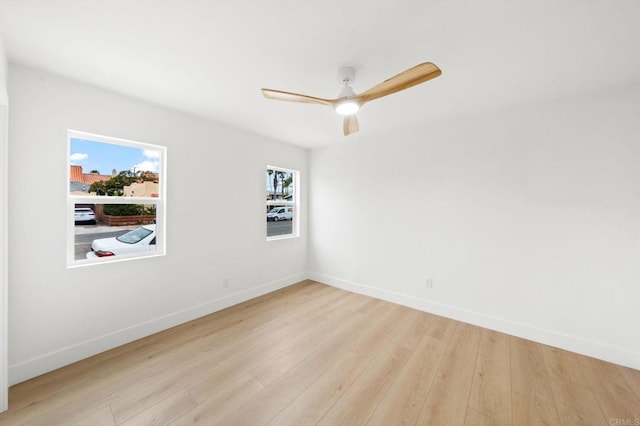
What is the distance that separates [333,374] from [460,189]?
2.55 meters

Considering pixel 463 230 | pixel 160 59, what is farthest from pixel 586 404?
pixel 160 59

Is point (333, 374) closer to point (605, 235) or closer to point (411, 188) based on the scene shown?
point (411, 188)

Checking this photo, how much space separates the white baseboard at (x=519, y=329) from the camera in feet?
7.39

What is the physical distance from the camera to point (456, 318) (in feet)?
10.1

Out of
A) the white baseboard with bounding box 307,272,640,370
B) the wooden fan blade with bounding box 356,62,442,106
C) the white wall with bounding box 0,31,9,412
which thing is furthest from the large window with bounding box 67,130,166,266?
the white baseboard with bounding box 307,272,640,370

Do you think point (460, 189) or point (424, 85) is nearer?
point (424, 85)

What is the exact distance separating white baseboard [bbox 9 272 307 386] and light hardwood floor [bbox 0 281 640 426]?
0.07 meters

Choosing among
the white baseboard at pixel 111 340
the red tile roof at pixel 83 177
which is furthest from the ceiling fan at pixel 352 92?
the white baseboard at pixel 111 340

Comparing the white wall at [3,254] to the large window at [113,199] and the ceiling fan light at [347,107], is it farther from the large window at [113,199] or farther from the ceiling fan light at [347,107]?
the ceiling fan light at [347,107]

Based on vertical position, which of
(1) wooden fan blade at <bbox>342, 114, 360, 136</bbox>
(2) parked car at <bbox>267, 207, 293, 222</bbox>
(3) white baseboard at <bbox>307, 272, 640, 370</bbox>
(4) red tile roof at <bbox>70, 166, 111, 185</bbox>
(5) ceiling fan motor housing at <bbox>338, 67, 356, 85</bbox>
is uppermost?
(5) ceiling fan motor housing at <bbox>338, 67, 356, 85</bbox>

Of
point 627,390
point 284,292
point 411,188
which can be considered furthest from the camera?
point 284,292

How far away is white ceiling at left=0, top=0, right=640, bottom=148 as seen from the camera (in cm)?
139

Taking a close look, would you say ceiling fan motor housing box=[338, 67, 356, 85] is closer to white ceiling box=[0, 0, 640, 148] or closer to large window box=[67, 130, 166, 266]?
white ceiling box=[0, 0, 640, 148]

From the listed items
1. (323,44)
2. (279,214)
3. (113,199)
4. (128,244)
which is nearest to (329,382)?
(128,244)
